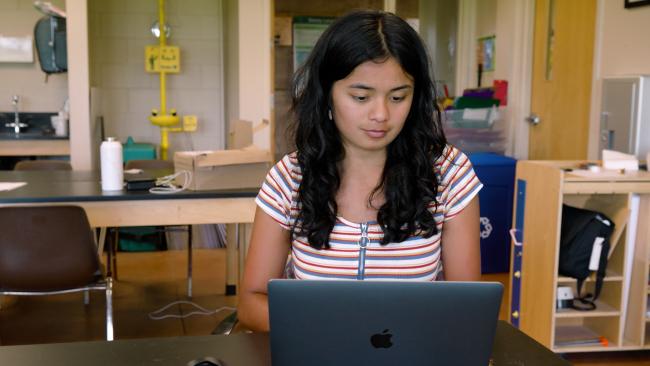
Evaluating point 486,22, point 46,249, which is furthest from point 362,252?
point 486,22

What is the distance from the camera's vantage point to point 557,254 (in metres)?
2.98

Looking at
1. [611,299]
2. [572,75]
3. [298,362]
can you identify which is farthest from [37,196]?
[572,75]

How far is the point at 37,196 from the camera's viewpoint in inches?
113

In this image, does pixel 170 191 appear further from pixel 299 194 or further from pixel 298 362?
pixel 298 362

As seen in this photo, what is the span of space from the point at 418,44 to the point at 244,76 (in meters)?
3.75

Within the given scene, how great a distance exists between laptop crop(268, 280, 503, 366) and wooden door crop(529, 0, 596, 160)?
3474 millimetres

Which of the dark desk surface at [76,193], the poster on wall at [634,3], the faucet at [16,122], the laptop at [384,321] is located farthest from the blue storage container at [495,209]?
the faucet at [16,122]

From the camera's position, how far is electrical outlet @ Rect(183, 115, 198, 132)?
6.11 metres

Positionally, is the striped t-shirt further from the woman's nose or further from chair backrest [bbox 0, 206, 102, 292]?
chair backrest [bbox 0, 206, 102, 292]

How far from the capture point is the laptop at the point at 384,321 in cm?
94

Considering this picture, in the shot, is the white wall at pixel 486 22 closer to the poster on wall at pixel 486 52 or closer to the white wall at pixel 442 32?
the poster on wall at pixel 486 52

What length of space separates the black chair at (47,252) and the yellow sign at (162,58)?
347 cm

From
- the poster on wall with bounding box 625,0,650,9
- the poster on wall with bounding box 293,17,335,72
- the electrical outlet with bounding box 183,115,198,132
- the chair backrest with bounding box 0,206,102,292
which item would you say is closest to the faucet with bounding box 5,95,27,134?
the electrical outlet with bounding box 183,115,198,132

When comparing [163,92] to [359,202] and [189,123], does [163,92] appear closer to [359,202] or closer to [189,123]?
[189,123]
